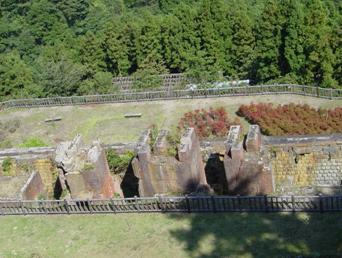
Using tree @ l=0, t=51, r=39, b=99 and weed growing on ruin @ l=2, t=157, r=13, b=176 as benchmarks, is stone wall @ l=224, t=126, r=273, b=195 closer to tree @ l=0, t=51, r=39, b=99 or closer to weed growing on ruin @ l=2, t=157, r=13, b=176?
weed growing on ruin @ l=2, t=157, r=13, b=176

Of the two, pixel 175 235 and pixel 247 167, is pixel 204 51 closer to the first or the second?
pixel 247 167

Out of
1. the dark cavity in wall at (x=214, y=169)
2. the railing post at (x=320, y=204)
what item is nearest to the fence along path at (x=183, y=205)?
the railing post at (x=320, y=204)

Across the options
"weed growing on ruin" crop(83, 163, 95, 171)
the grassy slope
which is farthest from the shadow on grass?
the grassy slope

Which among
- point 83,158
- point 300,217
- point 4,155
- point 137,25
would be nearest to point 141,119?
point 4,155

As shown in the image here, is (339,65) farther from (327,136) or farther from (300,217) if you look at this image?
(300,217)

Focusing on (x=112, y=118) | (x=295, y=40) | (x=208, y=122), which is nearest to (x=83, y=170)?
(x=208, y=122)

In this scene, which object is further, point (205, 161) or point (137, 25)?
point (137, 25)
